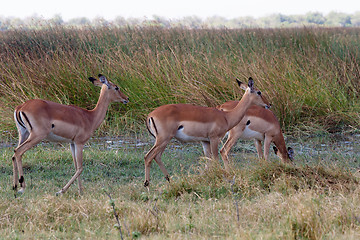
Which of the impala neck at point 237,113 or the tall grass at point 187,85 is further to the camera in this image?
the tall grass at point 187,85

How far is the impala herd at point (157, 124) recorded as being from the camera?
5.64 metres

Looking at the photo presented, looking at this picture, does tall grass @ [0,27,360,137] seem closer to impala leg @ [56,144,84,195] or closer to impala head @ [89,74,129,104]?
impala head @ [89,74,129,104]

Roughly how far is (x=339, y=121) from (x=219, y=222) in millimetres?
6270

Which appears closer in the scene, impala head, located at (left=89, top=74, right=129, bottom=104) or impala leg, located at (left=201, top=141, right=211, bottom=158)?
impala head, located at (left=89, top=74, right=129, bottom=104)

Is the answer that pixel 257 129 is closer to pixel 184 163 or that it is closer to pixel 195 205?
pixel 184 163

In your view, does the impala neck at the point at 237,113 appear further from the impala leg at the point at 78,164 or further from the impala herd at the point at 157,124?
the impala leg at the point at 78,164

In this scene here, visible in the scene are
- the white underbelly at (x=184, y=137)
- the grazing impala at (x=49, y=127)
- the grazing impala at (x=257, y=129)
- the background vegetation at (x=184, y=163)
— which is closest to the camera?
the background vegetation at (x=184, y=163)

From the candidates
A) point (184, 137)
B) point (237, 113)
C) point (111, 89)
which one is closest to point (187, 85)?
point (237, 113)

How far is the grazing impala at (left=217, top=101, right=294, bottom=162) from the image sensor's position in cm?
723

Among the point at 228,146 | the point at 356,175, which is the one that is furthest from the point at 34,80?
the point at 356,175

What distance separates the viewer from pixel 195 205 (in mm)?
4914

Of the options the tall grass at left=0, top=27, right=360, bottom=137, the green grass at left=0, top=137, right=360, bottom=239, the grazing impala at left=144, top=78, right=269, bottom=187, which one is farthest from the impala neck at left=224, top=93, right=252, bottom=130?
the tall grass at left=0, top=27, right=360, bottom=137

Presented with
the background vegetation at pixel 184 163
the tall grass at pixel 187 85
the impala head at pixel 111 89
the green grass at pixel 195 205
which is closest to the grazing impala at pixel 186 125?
the background vegetation at pixel 184 163

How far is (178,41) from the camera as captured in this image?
14617 mm
